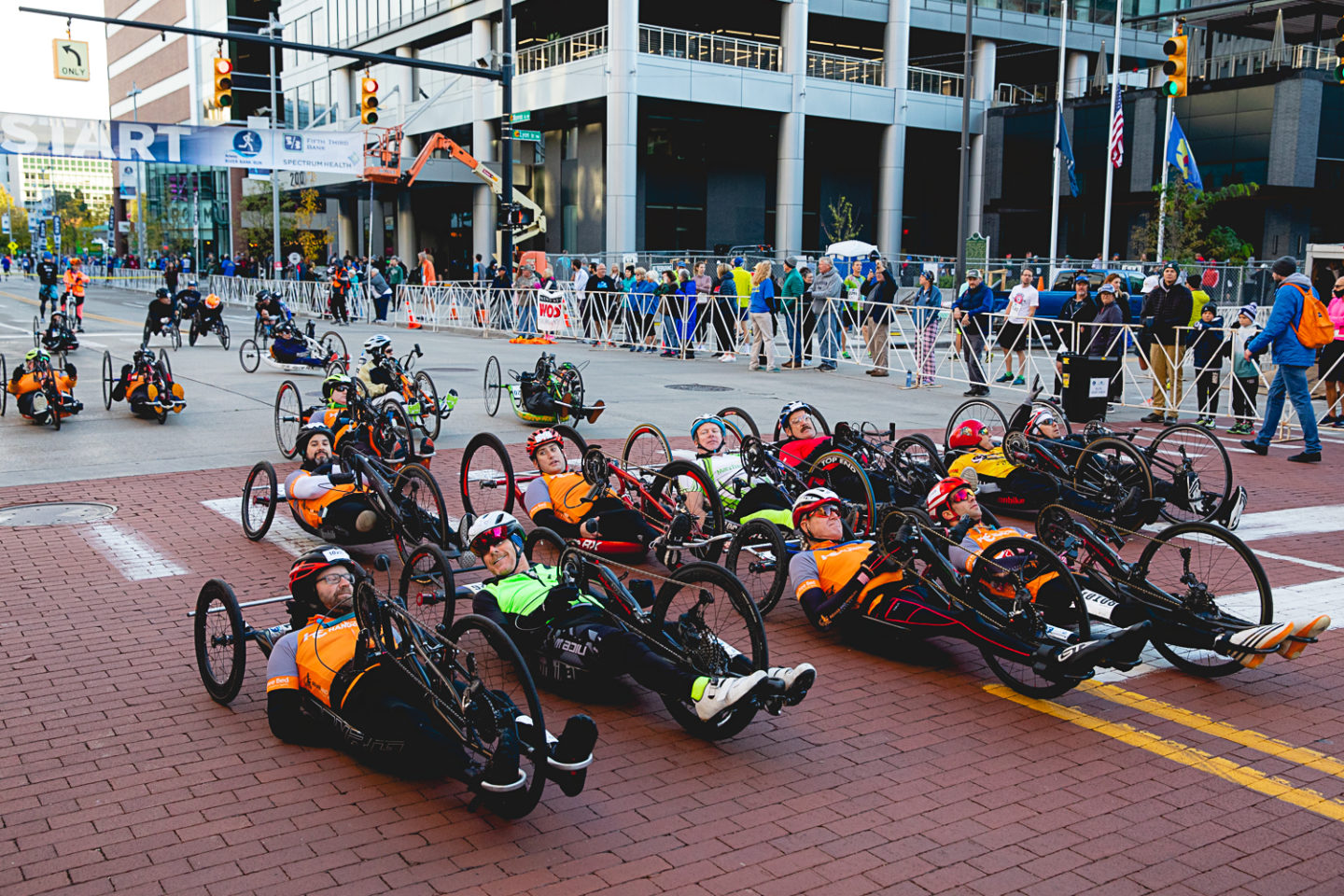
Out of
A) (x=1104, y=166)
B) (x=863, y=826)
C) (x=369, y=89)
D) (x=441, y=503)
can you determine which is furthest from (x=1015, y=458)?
(x=1104, y=166)

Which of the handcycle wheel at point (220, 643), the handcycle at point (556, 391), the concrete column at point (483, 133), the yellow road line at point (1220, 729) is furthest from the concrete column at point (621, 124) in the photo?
the yellow road line at point (1220, 729)

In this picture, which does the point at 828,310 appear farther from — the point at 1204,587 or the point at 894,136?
the point at 894,136

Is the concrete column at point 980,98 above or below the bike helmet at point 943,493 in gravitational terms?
above

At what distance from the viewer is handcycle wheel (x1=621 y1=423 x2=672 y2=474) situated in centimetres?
1029

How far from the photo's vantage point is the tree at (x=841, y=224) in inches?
2026

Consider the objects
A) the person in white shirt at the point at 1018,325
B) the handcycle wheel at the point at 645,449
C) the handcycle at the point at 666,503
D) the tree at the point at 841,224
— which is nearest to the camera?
the handcycle at the point at 666,503

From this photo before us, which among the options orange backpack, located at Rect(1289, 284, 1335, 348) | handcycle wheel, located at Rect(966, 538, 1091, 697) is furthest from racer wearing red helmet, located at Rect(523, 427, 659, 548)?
orange backpack, located at Rect(1289, 284, 1335, 348)

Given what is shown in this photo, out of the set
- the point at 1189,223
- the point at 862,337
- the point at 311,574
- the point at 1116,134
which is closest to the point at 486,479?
the point at 311,574

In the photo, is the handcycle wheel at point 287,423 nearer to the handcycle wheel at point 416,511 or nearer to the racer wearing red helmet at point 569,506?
the handcycle wheel at point 416,511

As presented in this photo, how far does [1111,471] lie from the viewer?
9984 millimetres

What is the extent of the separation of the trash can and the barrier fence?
184cm

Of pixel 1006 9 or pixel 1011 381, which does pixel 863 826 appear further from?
pixel 1006 9

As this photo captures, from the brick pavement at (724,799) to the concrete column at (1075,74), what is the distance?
2061 inches

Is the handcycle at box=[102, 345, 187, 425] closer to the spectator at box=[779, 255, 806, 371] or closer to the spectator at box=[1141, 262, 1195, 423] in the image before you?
the spectator at box=[779, 255, 806, 371]
